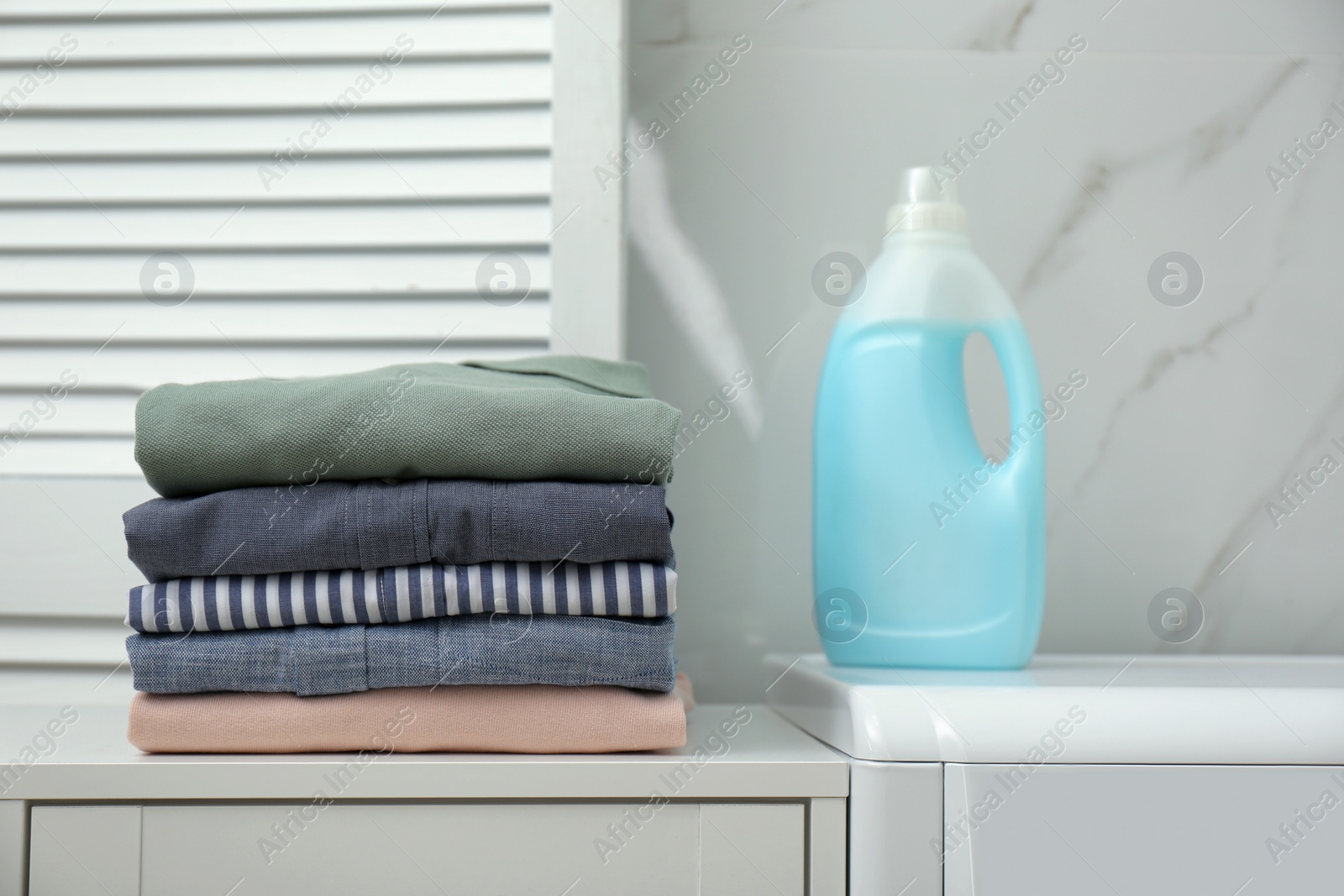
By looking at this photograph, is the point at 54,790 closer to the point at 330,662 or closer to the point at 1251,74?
the point at 330,662

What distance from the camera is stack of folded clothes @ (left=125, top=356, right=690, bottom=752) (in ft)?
1.61

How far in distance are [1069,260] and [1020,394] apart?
0.90 ft

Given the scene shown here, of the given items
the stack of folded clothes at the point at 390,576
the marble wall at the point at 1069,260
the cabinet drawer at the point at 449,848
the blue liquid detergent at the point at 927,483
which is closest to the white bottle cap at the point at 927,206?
the blue liquid detergent at the point at 927,483

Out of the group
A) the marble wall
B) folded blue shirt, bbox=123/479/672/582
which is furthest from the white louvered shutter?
folded blue shirt, bbox=123/479/672/582

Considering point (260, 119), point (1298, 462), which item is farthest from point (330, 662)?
point (1298, 462)

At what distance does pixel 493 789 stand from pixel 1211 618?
0.66m

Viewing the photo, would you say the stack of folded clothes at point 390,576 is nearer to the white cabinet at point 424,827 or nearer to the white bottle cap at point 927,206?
the white cabinet at point 424,827

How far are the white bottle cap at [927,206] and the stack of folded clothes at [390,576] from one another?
27 cm

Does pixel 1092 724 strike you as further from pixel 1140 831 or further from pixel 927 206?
pixel 927 206

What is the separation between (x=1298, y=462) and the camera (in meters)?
0.82

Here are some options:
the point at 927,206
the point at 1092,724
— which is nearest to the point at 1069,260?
the point at 927,206

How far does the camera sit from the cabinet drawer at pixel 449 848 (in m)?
0.47

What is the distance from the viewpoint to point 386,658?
491 mm

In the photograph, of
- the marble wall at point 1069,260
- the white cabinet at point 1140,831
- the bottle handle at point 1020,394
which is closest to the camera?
the white cabinet at point 1140,831
